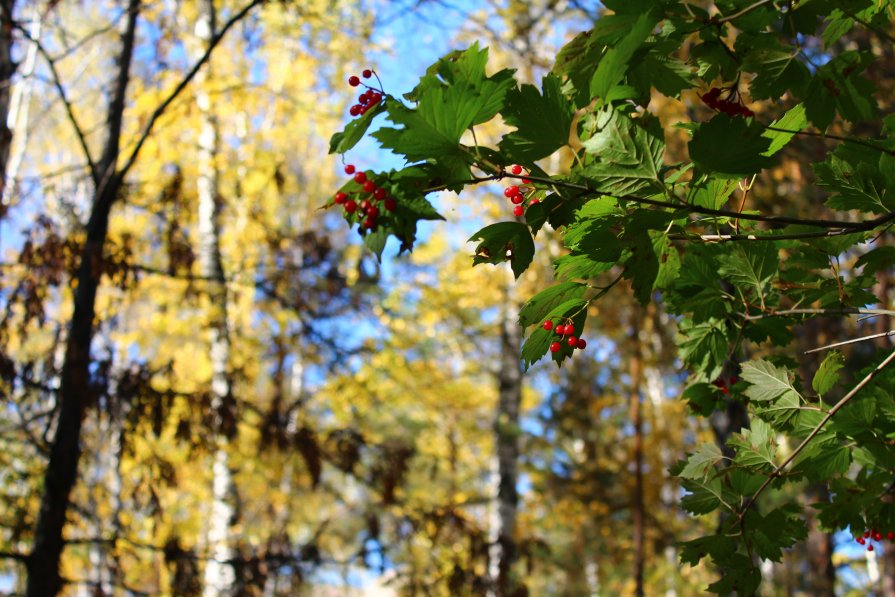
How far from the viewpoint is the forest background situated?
3.87 metres

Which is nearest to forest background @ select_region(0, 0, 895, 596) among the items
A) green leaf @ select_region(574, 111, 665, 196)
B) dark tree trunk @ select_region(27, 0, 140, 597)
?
dark tree trunk @ select_region(27, 0, 140, 597)

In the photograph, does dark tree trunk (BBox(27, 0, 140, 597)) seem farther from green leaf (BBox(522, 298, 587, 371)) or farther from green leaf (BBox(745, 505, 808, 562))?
green leaf (BBox(745, 505, 808, 562))

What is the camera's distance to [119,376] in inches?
155

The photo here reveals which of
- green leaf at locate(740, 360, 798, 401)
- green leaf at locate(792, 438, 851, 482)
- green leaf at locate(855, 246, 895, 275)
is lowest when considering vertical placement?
green leaf at locate(792, 438, 851, 482)

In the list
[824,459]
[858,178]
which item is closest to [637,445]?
[824,459]

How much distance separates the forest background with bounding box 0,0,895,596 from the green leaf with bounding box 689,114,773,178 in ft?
2.51

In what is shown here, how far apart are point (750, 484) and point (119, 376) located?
10.9ft

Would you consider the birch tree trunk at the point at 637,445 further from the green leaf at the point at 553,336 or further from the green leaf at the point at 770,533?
the green leaf at the point at 553,336

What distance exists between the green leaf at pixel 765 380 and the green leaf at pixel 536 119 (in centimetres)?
85

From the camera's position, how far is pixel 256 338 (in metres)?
8.52

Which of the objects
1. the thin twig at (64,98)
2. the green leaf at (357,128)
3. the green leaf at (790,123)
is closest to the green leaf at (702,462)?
the green leaf at (790,123)

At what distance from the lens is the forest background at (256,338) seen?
3871mm

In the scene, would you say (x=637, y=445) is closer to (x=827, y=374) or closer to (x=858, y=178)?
(x=827, y=374)

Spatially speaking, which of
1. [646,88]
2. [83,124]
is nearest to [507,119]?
[646,88]
